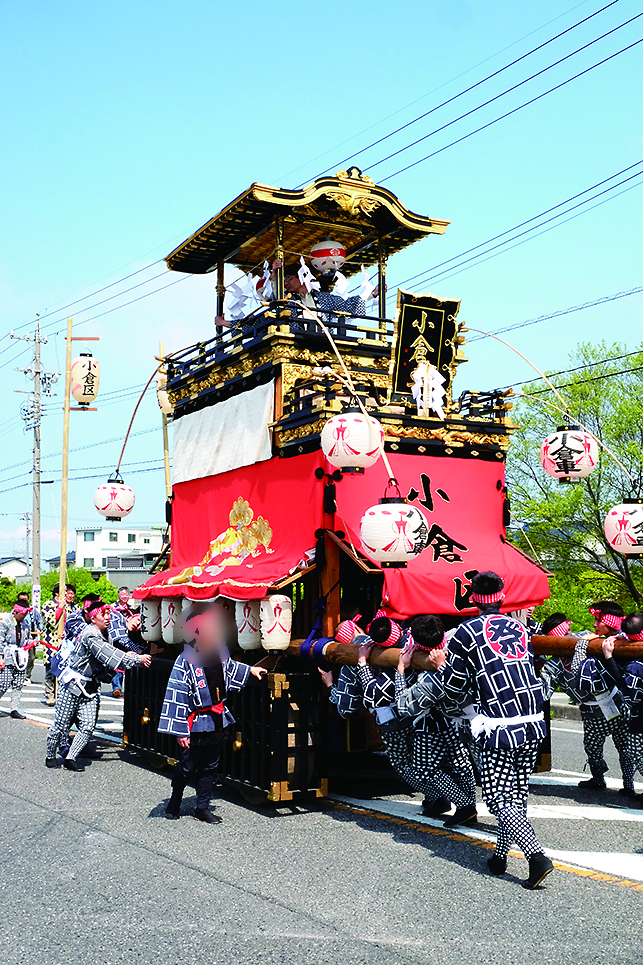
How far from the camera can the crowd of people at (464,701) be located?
6.11 meters

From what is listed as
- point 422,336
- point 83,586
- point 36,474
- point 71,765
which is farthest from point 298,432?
point 83,586

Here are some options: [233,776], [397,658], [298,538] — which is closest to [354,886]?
[397,658]

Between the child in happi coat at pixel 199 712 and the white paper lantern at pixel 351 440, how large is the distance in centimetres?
183

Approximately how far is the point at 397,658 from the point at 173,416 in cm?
636

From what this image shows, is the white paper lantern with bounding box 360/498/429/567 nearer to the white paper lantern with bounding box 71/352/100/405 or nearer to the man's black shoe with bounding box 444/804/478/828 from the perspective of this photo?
the man's black shoe with bounding box 444/804/478/828

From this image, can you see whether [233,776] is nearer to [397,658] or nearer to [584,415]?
[397,658]

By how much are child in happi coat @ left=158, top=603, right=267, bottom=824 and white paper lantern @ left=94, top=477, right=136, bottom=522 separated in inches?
212

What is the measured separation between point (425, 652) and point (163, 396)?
703 centimetres

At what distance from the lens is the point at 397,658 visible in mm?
7383

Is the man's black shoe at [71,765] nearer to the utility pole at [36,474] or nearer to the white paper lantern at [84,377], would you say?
the white paper lantern at [84,377]

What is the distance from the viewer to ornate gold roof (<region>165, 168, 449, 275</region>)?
1045 centimetres

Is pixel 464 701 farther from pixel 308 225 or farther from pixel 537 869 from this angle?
pixel 308 225

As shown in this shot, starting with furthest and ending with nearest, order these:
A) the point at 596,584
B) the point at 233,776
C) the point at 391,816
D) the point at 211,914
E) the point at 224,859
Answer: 1. the point at 596,584
2. the point at 233,776
3. the point at 391,816
4. the point at 224,859
5. the point at 211,914

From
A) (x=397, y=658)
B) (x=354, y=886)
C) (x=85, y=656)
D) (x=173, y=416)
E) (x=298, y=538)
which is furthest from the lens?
(x=173, y=416)
